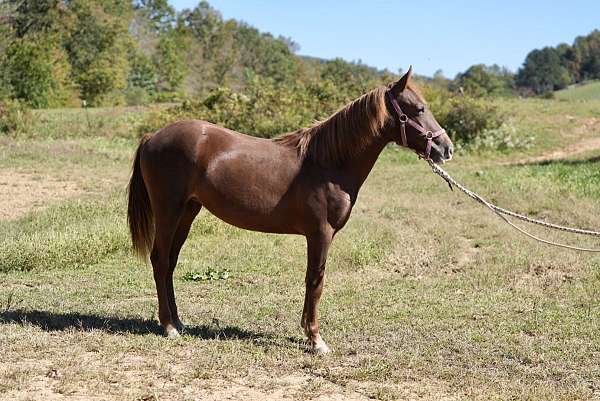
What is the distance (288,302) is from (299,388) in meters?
2.55

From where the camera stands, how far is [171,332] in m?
5.71

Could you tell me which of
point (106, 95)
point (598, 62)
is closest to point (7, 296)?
point (106, 95)

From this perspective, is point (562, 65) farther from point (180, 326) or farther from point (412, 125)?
point (180, 326)

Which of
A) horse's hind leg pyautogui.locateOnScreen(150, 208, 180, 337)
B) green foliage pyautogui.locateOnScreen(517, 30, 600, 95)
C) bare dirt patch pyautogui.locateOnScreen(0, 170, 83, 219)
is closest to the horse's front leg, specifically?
horse's hind leg pyautogui.locateOnScreen(150, 208, 180, 337)

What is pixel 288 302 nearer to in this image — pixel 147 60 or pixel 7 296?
pixel 7 296

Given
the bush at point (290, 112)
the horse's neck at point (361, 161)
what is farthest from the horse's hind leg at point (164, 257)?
the bush at point (290, 112)

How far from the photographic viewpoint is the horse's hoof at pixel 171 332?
5.68 m

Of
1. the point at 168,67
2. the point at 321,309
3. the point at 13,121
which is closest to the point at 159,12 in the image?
the point at 168,67

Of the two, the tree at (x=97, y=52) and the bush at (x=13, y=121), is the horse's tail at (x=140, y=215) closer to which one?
the bush at (x=13, y=121)

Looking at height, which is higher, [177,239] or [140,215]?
[140,215]

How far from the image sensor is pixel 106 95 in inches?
1686

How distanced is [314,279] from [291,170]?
91 centimetres

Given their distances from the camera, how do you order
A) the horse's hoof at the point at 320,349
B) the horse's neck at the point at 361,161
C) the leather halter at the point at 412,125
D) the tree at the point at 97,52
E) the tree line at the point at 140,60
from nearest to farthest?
the horse's hoof at the point at 320,349, the leather halter at the point at 412,125, the horse's neck at the point at 361,161, the tree line at the point at 140,60, the tree at the point at 97,52

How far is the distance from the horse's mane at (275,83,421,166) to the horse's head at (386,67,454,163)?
66mm
